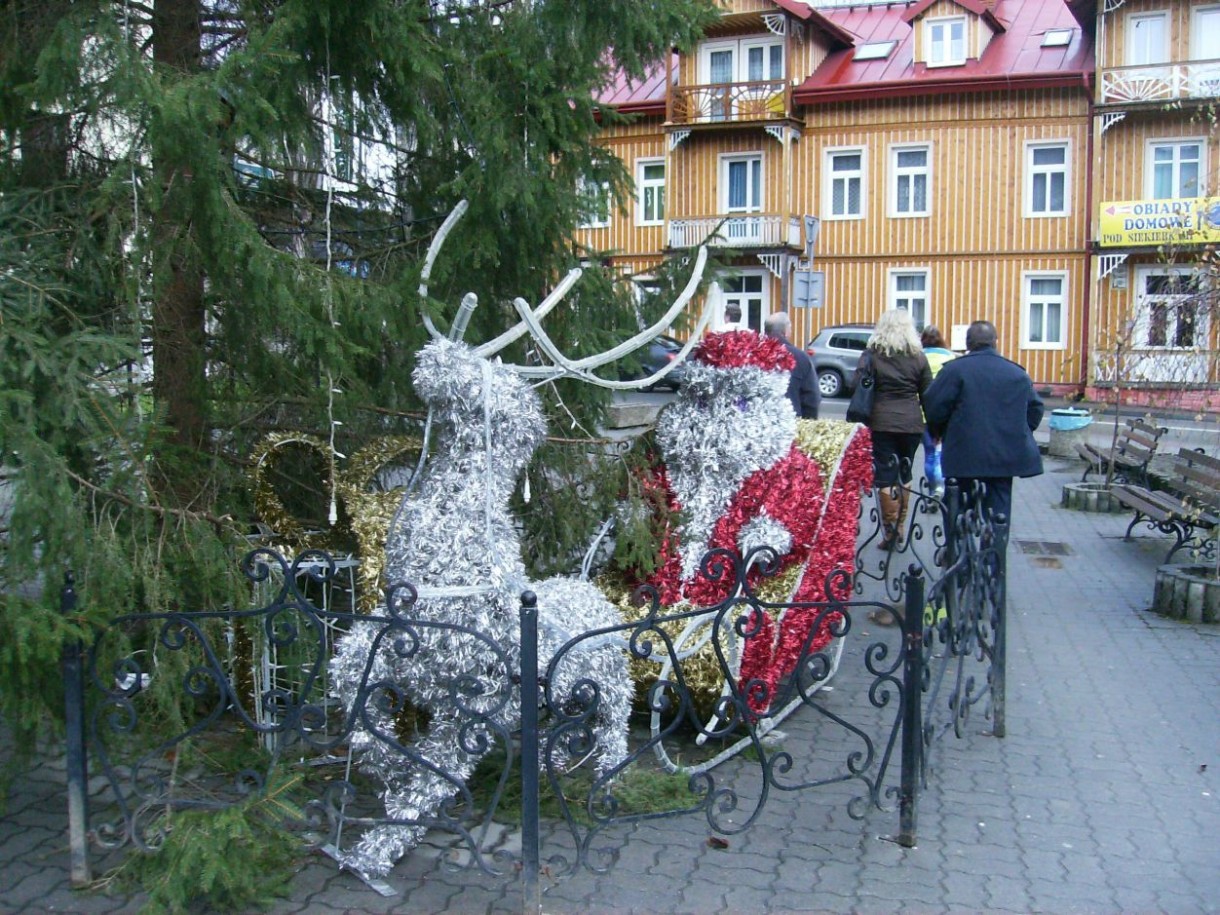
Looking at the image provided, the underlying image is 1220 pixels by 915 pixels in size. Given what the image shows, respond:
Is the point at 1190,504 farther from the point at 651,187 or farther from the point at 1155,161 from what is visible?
the point at 651,187

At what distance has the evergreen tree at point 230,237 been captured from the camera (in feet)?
13.1

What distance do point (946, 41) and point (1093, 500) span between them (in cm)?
1979

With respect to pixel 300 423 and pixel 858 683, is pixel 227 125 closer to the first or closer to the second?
pixel 300 423

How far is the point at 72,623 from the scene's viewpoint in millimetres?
3742

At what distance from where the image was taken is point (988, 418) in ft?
24.4

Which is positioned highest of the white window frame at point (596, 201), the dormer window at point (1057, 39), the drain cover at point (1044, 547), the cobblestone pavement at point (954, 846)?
the dormer window at point (1057, 39)

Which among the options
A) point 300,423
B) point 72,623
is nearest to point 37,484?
point 72,623

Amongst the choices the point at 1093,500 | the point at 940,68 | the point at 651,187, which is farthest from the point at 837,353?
the point at 1093,500

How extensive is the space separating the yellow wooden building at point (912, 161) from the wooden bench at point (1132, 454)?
45.7 ft

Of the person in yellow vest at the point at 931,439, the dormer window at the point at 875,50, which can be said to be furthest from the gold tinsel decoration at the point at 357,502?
the dormer window at the point at 875,50

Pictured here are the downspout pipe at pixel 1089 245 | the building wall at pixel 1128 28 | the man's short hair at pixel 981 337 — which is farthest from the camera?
the downspout pipe at pixel 1089 245

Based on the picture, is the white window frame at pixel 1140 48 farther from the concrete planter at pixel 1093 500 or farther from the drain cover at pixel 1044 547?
the drain cover at pixel 1044 547

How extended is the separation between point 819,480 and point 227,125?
9.68ft

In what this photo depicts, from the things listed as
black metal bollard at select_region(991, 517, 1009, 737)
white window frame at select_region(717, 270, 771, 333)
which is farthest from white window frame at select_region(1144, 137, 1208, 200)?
black metal bollard at select_region(991, 517, 1009, 737)
